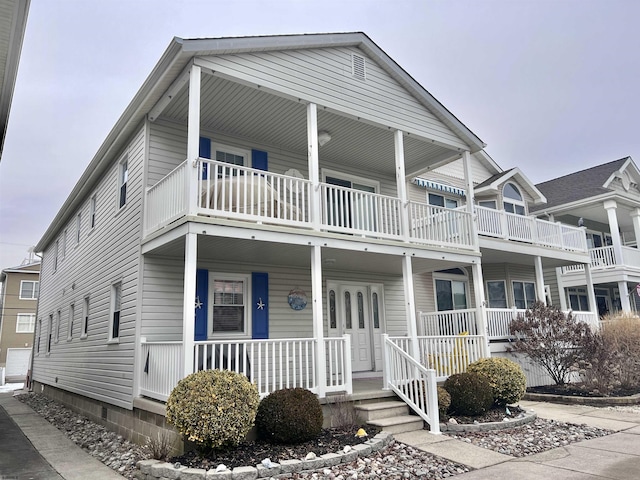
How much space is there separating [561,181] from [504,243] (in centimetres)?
1177

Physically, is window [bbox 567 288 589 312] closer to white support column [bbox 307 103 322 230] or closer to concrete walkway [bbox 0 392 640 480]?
concrete walkway [bbox 0 392 640 480]

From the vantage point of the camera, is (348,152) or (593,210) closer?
(348,152)

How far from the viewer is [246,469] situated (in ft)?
18.4

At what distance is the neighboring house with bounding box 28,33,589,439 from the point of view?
8211 millimetres

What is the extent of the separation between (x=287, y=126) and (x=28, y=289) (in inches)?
1413

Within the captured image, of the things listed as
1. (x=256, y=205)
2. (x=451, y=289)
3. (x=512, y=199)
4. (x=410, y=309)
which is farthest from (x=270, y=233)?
(x=512, y=199)

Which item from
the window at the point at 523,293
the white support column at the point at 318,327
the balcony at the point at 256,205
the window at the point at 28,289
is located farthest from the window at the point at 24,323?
the white support column at the point at 318,327

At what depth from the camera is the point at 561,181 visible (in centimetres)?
2338

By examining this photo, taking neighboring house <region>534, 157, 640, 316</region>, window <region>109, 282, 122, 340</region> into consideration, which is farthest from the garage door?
neighboring house <region>534, 157, 640, 316</region>

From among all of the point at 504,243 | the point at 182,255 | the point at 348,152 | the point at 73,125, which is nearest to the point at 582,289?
the point at 504,243

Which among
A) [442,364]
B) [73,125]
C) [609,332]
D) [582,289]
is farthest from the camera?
[73,125]

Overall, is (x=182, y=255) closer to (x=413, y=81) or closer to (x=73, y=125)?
(x=413, y=81)

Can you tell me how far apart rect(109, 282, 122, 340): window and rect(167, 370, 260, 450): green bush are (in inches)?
188

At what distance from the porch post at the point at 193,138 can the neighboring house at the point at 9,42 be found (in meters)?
2.51
